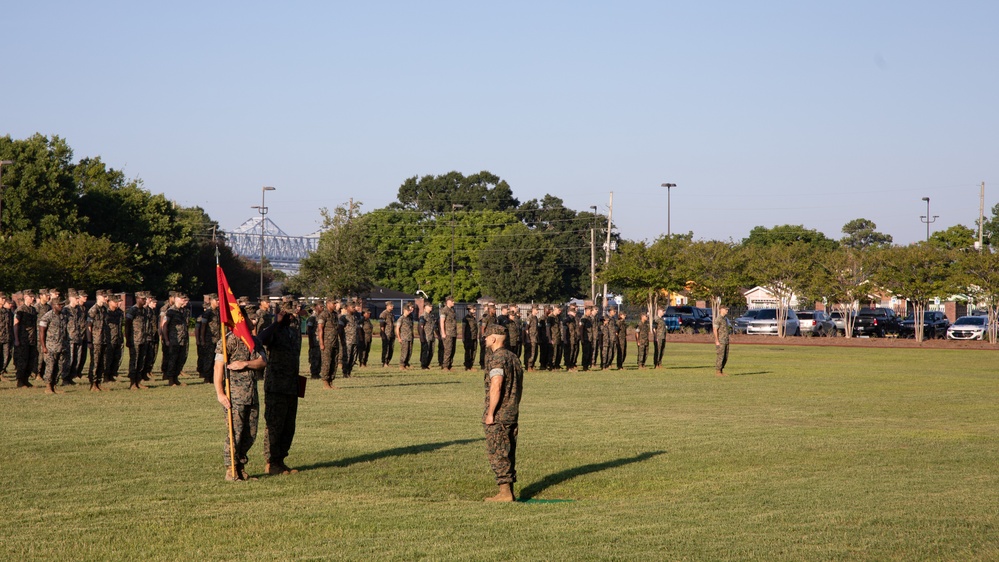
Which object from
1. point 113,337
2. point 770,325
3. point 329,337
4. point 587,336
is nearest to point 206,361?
point 113,337

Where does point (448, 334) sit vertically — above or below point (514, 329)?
below

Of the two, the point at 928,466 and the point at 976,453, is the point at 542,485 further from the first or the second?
the point at 976,453

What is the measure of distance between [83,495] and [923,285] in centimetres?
5185

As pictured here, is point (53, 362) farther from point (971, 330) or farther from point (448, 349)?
point (971, 330)

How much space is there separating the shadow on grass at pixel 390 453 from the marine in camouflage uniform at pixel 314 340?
834 centimetres

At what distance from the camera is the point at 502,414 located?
1036cm

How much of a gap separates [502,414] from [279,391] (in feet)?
9.12

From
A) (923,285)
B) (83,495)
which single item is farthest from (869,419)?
(923,285)

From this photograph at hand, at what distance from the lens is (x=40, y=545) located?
796cm

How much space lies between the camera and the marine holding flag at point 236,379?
36.0 ft

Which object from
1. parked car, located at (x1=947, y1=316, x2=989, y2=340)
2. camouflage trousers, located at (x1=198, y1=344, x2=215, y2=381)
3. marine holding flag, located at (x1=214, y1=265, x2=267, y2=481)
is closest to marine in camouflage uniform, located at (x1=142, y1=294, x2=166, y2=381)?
camouflage trousers, located at (x1=198, y1=344, x2=215, y2=381)

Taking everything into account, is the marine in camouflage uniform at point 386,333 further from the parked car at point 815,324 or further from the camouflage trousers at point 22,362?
the parked car at point 815,324

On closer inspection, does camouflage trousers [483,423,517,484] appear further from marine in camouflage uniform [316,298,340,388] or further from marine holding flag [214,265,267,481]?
marine in camouflage uniform [316,298,340,388]

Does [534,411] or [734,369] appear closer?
[534,411]
